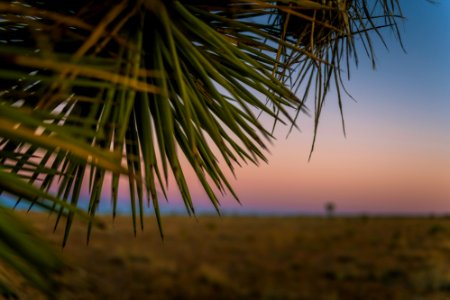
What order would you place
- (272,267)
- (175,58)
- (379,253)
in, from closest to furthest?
1. (175,58)
2. (272,267)
3. (379,253)

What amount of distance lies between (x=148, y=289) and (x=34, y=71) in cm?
813

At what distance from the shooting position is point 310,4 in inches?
81.7

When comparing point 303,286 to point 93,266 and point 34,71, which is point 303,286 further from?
point 34,71

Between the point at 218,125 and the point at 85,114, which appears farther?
the point at 218,125

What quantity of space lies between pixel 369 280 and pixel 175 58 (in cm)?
1003

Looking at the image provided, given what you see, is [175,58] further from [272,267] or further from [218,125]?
[272,267]

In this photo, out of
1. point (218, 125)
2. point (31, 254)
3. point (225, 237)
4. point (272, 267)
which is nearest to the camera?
point (31, 254)

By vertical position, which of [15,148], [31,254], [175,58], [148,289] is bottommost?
[148,289]

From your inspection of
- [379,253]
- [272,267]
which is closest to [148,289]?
[272,267]

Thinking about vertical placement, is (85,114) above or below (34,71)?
below

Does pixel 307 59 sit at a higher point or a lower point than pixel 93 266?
higher

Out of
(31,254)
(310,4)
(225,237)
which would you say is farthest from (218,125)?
(225,237)

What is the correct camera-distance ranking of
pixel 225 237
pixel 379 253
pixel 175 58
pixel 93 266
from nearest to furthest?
pixel 175 58 → pixel 93 266 → pixel 379 253 → pixel 225 237

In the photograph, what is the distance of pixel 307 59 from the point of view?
2.66 m
